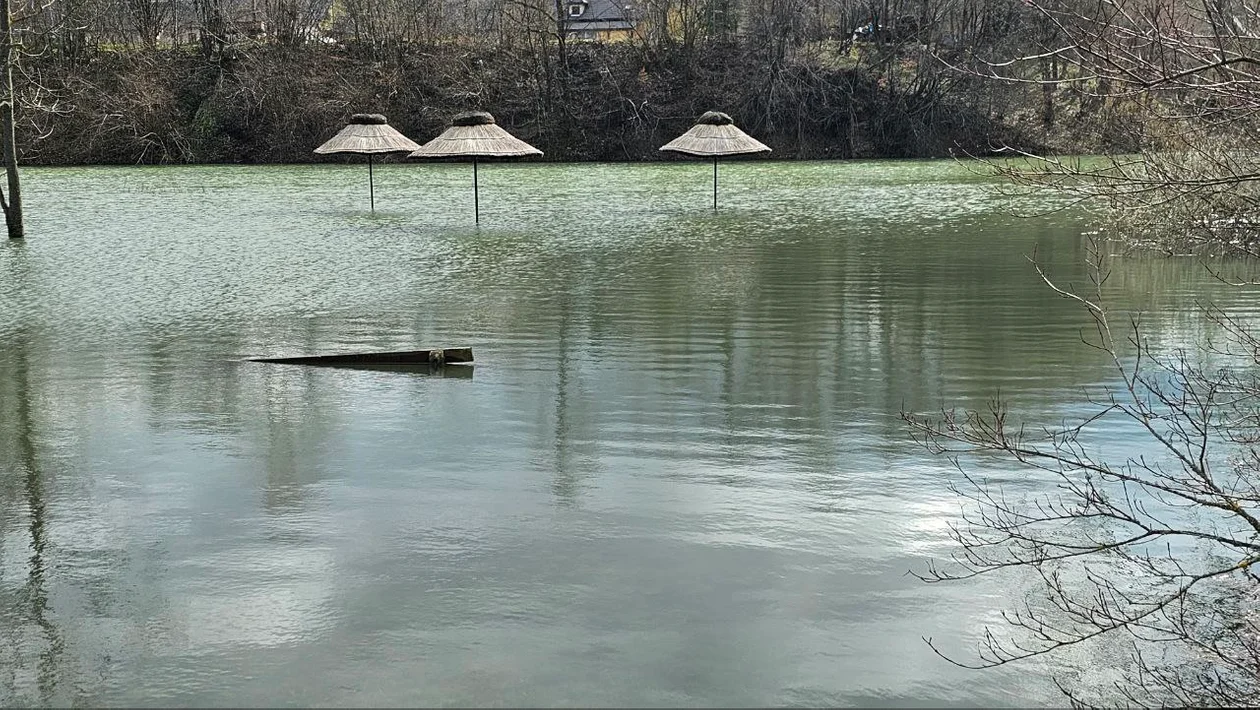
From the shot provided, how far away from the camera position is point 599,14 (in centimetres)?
5266

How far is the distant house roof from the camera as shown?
4809 cm

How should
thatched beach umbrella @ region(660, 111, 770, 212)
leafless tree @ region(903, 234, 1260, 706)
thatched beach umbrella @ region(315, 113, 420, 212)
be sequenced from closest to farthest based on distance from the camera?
leafless tree @ region(903, 234, 1260, 706) → thatched beach umbrella @ region(660, 111, 770, 212) → thatched beach umbrella @ region(315, 113, 420, 212)

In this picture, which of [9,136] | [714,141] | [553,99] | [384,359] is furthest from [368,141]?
[553,99]

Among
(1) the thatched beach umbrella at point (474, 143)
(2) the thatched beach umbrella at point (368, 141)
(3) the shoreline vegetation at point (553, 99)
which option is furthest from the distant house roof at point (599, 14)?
(1) the thatched beach umbrella at point (474, 143)

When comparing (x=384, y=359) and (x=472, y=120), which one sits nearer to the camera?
(x=384, y=359)

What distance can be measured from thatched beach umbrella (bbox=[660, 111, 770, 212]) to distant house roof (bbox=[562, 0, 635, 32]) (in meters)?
22.2

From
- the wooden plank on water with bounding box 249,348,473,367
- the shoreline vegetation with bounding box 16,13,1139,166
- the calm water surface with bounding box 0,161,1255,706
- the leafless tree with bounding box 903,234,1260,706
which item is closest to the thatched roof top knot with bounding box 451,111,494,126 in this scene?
the calm water surface with bounding box 0,161,1255,706

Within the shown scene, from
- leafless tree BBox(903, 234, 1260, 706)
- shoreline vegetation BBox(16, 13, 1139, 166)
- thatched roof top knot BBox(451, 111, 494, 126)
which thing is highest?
shoreline vegetation BBox(16, 13, 1139, 166)

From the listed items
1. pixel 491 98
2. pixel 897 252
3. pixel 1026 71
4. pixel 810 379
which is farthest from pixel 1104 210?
pixel 491 98

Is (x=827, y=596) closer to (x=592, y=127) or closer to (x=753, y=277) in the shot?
(x=753, y=277)

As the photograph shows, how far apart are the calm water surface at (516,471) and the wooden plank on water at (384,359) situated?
27 centimetres

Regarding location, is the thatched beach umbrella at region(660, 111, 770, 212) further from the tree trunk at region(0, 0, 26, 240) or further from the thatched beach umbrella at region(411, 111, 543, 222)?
the tree trunk at region(0, 0, 26, 240)

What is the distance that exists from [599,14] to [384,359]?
44710 millimetres

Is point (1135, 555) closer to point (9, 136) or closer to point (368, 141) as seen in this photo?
point (9, 136)
